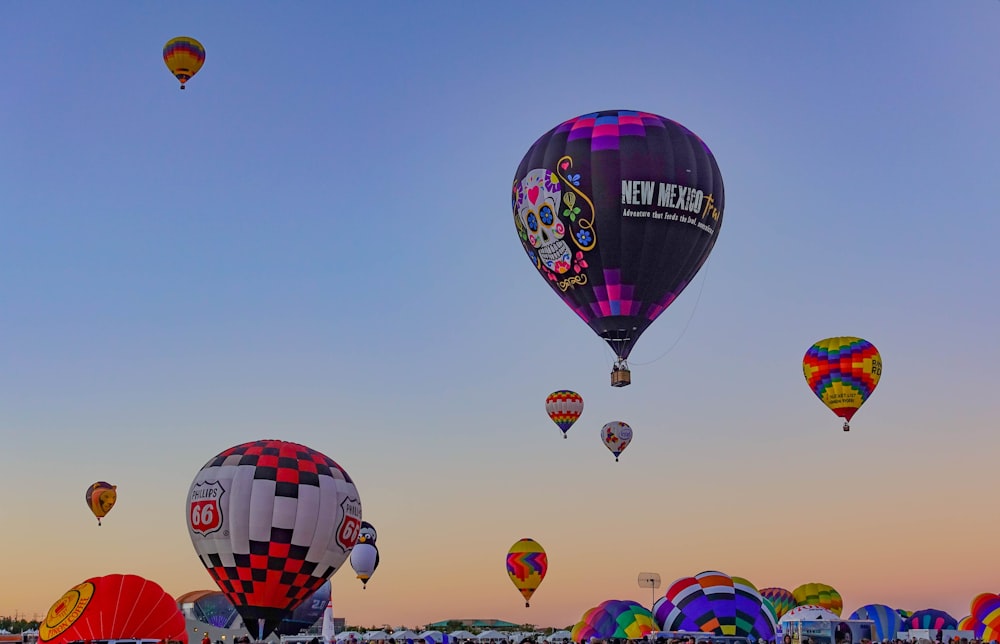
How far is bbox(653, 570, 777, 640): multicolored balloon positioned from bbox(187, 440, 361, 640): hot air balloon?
9.50 metres

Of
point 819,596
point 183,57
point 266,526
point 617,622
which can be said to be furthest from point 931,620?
point 183,57

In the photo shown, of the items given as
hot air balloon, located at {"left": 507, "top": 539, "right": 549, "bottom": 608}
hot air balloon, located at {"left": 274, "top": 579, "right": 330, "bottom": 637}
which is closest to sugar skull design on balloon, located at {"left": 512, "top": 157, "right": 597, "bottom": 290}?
hot air balloon, located at {"left": 507, "top": 539, "right": 549, "bottom": 608}

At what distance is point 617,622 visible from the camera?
33969 mm

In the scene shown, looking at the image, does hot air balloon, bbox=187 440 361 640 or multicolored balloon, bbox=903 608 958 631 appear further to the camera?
multicolored balloon, bbox=903 608 958 631

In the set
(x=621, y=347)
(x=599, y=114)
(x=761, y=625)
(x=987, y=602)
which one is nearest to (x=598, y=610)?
(x=761, y=625)

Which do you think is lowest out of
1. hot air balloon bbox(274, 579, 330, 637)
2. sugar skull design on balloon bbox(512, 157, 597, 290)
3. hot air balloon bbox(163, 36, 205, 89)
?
hot air balloon bbox(274, 579, 330, 637)

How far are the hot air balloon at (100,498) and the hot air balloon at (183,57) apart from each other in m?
22.8

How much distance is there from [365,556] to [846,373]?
28523 millimetres

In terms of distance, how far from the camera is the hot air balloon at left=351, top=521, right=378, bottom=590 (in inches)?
2258

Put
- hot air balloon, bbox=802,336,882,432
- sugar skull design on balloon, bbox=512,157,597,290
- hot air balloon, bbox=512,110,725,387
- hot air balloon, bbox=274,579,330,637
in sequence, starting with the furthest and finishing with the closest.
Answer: hot air balloon, bbox=274,579,330,637 → hot air balloon, bbox=802,336,882,432 → sugar skull design on balloon, bbox=512,157,597,290 → hot air balloon, bbox=512,110,725,387

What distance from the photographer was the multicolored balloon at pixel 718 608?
29781mm

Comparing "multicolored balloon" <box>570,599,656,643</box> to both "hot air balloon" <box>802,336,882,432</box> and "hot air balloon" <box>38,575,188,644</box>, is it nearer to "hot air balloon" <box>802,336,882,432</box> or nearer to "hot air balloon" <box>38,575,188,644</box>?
"hot air balloon" <box>802,336,882,432</box>

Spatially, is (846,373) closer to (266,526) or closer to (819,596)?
(819,596)

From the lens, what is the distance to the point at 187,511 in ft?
92.1
